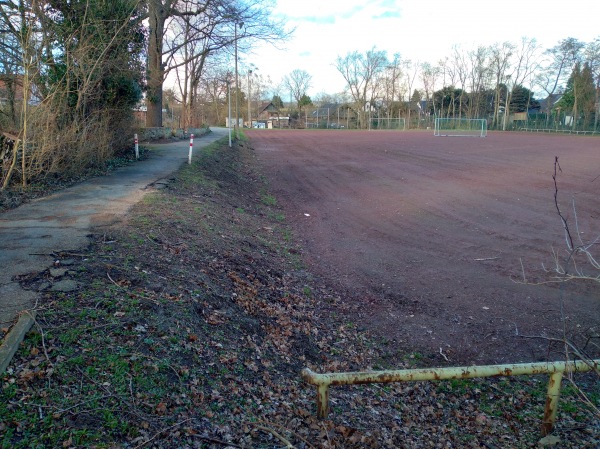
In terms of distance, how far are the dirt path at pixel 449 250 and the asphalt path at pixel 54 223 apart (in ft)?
13.7

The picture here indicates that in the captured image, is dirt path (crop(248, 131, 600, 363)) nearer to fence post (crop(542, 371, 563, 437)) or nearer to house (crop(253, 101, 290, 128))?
fence post (crop(542, 371, 563, 437))

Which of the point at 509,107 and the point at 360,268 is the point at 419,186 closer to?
the point at 360,268

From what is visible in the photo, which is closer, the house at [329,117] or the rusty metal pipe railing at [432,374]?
the rusty metal pipe railing at [432,374]

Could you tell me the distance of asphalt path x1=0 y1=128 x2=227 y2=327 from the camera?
5316 millimetres

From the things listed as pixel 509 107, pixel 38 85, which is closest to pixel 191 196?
pixel 38 85

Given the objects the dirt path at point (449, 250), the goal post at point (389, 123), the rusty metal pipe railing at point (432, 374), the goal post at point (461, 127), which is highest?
the goal post at point (389, 123)

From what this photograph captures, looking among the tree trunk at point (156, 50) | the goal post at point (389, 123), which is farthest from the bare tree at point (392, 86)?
the tree trunk at point (156, 50)

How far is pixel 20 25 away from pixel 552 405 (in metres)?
13.2

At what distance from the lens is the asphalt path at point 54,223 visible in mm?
5316

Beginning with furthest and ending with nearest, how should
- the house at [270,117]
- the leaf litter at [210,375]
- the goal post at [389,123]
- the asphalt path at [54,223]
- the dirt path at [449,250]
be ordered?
1. the house at [270,117]
2. the goal post at [389,123]
3. the dirt path at [449,250]
4. the asphalt path at [54,223]
5. the leaf litter at [210,375]

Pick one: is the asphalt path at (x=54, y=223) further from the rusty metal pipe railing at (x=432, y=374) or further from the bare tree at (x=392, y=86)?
the bare tree at (x=392, y=86)

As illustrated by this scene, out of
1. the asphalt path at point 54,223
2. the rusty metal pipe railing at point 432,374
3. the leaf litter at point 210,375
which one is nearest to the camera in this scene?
the leaf litter at point 210,375

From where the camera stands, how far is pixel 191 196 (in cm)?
1267

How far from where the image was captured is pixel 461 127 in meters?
61.0
